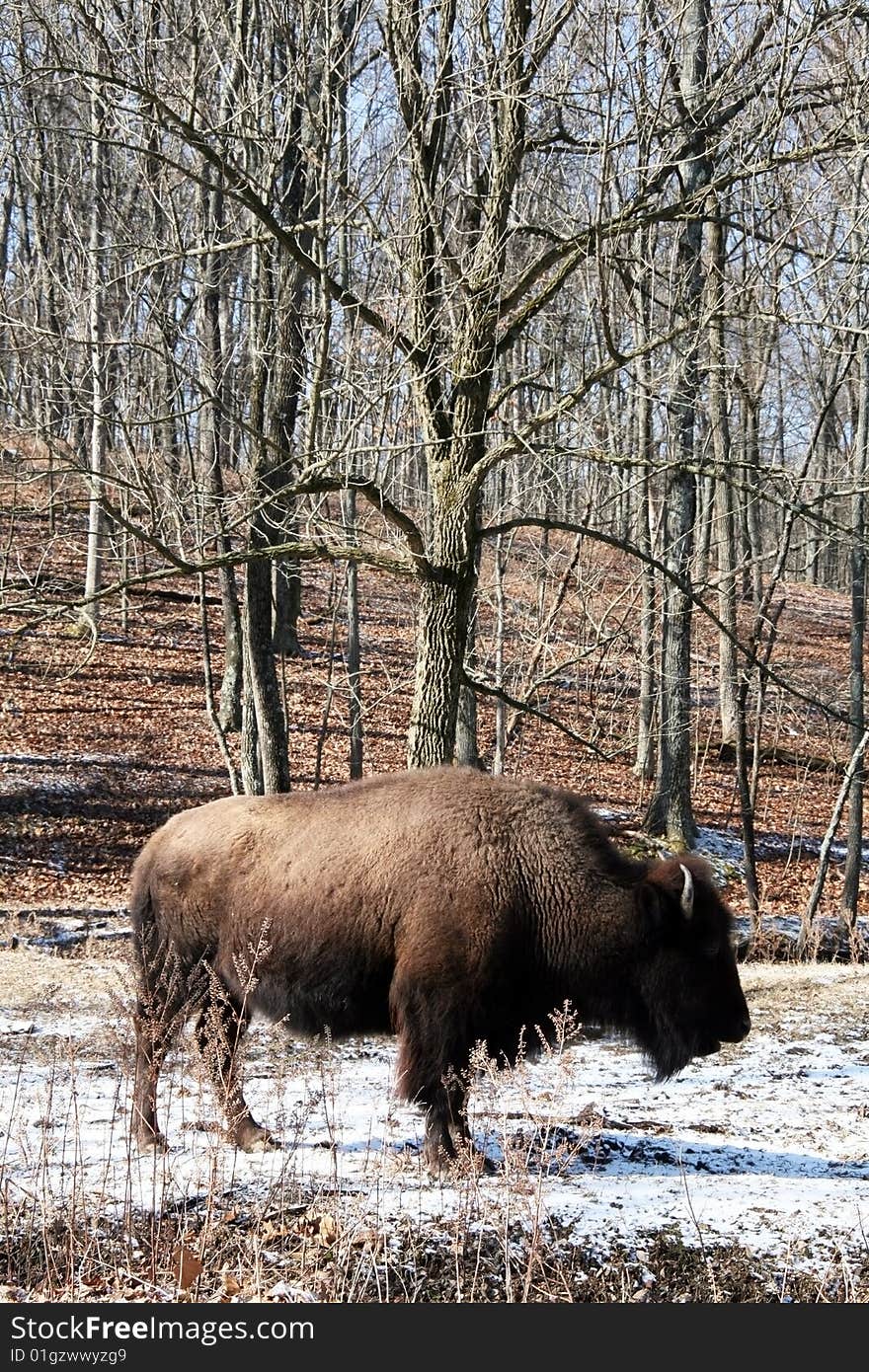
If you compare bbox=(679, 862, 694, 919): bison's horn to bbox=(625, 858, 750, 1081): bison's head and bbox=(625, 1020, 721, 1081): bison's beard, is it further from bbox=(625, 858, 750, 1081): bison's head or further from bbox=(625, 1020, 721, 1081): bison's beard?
bbox=(625, 1020, 721, 1081): bison's beard

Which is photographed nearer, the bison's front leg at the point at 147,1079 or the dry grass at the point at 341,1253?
the dry grass at the point at 341,1253

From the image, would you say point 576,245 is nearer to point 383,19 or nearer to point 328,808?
point 383,19

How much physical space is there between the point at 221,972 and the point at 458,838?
143 centimetres

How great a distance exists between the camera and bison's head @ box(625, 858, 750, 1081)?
6098mm

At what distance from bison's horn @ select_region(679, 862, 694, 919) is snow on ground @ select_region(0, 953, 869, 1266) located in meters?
0.95

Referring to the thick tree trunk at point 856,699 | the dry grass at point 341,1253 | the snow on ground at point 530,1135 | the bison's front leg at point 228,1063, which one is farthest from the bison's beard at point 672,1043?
the thick tree trunk at point 856,699

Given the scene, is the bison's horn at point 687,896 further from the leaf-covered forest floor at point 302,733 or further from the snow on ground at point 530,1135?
the leaf-covered forest floor at point 302,733

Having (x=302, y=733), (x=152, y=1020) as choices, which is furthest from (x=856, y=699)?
(x=152, y=1020)

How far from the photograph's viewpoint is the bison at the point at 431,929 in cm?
569

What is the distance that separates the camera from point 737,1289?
443 cm

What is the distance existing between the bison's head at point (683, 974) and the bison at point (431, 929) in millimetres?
10

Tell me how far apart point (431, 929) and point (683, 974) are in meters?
1.41

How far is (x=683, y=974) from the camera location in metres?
6.11

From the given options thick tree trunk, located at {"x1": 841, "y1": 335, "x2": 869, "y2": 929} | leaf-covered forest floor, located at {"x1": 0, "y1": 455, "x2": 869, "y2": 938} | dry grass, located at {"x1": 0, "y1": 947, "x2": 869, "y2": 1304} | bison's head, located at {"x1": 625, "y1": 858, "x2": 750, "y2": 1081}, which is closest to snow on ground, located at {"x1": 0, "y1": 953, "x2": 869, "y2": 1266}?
dry grass, located at {"x1": 0, "y1": 947, "x2": 869, "y2": 1304}
